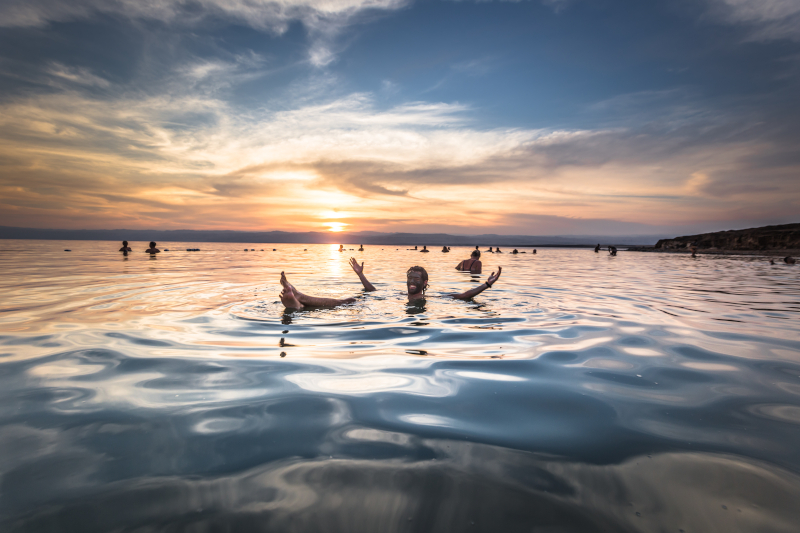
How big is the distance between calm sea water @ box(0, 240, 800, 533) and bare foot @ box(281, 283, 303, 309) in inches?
49.7

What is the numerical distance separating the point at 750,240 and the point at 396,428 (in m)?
67.5

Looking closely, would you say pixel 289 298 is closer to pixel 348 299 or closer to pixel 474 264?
pixel 348 299

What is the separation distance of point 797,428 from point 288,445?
440cm

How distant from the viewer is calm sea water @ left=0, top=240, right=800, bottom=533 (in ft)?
6.69

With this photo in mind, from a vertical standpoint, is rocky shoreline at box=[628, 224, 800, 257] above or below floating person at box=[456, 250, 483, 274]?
above

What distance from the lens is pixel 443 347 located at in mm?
5477

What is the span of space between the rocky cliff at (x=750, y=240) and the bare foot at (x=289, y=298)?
62344 millimetres

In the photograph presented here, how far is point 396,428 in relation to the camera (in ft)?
9.74

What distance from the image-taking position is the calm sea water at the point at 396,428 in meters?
2.04

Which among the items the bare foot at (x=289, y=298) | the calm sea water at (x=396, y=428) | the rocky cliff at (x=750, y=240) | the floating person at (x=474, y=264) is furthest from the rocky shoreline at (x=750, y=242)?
the bare foot at (x=289, y=298)

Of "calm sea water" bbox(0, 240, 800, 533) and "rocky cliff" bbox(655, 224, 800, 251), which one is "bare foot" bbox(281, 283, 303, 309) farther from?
"rocky cliff" bbox(655, 224, 800, 251)

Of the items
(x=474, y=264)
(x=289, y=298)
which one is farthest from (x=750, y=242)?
(x=289, y=298)

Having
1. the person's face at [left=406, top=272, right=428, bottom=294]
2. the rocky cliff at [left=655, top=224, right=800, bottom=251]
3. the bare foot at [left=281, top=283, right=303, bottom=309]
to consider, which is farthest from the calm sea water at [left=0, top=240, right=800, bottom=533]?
the rocky cliff at [left=655, top=224, right=800, bottom=251]

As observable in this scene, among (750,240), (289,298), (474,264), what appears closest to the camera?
(289,298)
